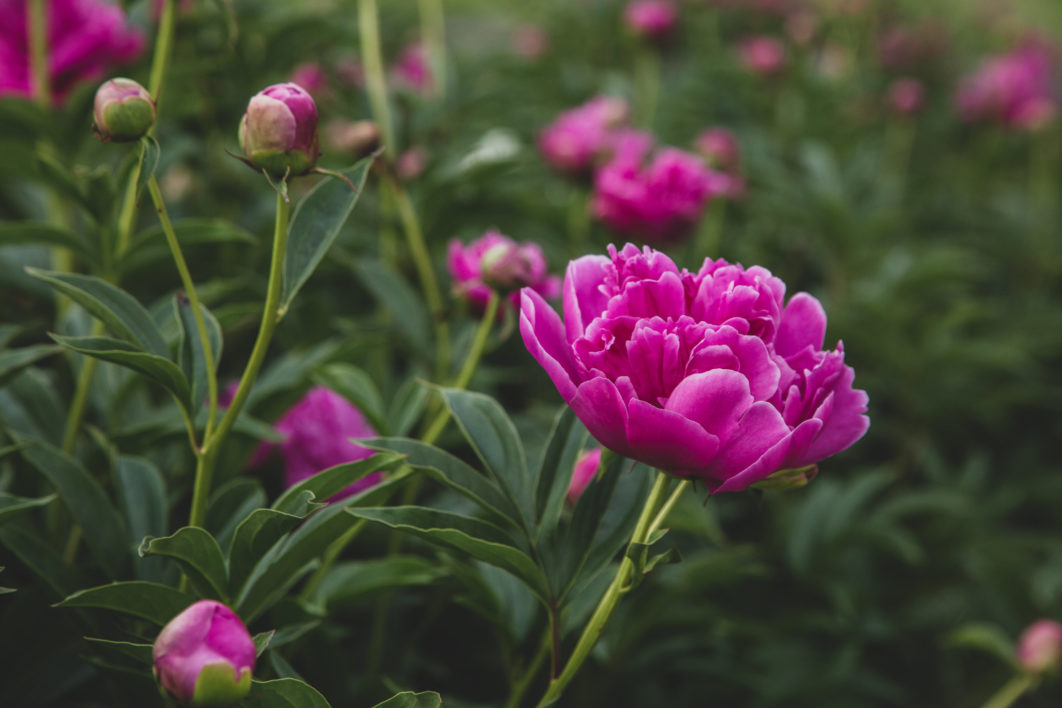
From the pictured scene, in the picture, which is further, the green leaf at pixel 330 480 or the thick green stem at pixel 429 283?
the thick green stem at pixel 429 283

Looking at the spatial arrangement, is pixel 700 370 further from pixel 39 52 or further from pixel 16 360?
pixel 39 52

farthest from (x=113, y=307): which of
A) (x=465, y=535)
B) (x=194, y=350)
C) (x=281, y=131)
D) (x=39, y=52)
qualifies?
(x=39, y=52)

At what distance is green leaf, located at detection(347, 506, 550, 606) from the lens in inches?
19.0

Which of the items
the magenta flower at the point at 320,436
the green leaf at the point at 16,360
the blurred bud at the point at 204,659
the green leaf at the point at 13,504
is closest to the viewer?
the blurred bud at the point at 204,659

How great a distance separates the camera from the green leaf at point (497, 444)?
56cm

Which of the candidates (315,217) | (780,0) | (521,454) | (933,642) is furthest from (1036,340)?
(780,0)

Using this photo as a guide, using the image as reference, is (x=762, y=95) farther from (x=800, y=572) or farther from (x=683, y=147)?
(x=800, y=572)

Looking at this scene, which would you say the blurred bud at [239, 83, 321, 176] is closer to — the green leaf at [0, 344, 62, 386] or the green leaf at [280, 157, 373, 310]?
the green leaf at [280, 157, 373, 310]

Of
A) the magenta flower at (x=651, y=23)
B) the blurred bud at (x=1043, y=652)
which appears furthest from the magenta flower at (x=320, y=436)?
the magenta flower at (x=651, y=23)

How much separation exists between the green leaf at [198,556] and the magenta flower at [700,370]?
216 mm

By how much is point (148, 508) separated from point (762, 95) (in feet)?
7.32

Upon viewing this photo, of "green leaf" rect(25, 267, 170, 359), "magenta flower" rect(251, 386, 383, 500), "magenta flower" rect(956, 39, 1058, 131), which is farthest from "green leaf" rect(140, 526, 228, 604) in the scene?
"magenta flower" rect(956, 39, 1058, 131)

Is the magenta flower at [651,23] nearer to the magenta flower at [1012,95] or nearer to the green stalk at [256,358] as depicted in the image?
the magenta flower at [1012,95]

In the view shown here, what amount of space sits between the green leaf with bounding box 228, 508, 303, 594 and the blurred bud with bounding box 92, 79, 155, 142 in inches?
9.2
